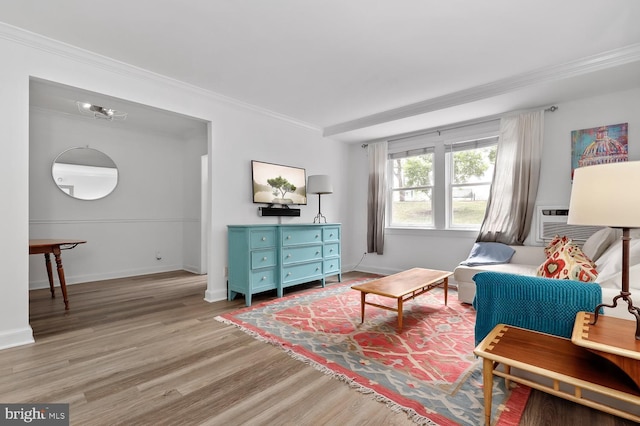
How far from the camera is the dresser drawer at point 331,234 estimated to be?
4.43 meters

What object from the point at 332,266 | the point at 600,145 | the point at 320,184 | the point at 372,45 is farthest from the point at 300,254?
the point at 600,145

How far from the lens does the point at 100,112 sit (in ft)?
14.2

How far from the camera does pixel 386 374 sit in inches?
78.4

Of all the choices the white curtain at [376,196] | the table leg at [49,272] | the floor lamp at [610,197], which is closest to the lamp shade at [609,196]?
the floor lamp at [610,197]

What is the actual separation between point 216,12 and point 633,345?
120 inches

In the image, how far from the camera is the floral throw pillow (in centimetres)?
202

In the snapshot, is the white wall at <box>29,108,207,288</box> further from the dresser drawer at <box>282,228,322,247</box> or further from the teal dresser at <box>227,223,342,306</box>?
the dresser drawer at <box>282,228,322,247</box>

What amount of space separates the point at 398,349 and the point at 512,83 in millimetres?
3033

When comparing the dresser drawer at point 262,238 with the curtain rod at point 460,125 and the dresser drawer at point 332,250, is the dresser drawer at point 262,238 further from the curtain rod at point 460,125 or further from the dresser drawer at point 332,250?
the curtain rod at point 460,125

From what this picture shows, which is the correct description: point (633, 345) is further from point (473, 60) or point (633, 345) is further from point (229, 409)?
point (473, 60)

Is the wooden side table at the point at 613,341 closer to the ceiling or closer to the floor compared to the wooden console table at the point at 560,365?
closer to the ceiling

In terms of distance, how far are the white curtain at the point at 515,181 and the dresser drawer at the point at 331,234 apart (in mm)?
1979

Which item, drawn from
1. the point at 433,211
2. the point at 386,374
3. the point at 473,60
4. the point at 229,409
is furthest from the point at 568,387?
the point at 433,211

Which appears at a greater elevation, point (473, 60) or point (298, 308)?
point (473, 60)
